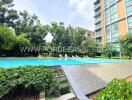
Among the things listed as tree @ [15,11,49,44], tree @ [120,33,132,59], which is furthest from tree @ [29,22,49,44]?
tree @ [120,33,132,59]

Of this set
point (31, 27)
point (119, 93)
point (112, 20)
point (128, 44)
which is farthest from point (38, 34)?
point (119, 93)

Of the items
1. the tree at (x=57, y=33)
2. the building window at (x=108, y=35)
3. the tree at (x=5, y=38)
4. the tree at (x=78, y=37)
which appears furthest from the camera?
the building window at (x=108, y=35)

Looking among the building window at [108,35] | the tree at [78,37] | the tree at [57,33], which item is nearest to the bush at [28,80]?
the tree at [57,33]

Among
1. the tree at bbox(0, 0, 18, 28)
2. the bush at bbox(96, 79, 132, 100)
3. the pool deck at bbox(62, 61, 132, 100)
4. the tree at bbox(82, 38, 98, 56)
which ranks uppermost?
the tree at bbox(0, 0, 18, 28)

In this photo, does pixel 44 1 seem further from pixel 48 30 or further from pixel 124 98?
pixel 124 98

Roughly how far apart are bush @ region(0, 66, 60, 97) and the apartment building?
32031 mm

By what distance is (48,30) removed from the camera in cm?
3662

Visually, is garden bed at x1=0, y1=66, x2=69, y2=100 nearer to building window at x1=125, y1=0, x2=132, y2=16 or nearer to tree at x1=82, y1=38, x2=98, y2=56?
tree at x1=82, y1=38, x2=98, y2=56

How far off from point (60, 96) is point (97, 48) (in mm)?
35526

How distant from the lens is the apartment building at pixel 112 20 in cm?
3666

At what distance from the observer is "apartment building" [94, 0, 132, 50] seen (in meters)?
36.7

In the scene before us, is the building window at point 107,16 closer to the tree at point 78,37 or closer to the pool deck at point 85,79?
the tree at point 78,37

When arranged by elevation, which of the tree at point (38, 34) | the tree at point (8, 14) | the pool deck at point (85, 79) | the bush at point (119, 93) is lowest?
the pool deck at point (85, 79)

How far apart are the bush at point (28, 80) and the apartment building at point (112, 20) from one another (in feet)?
105
